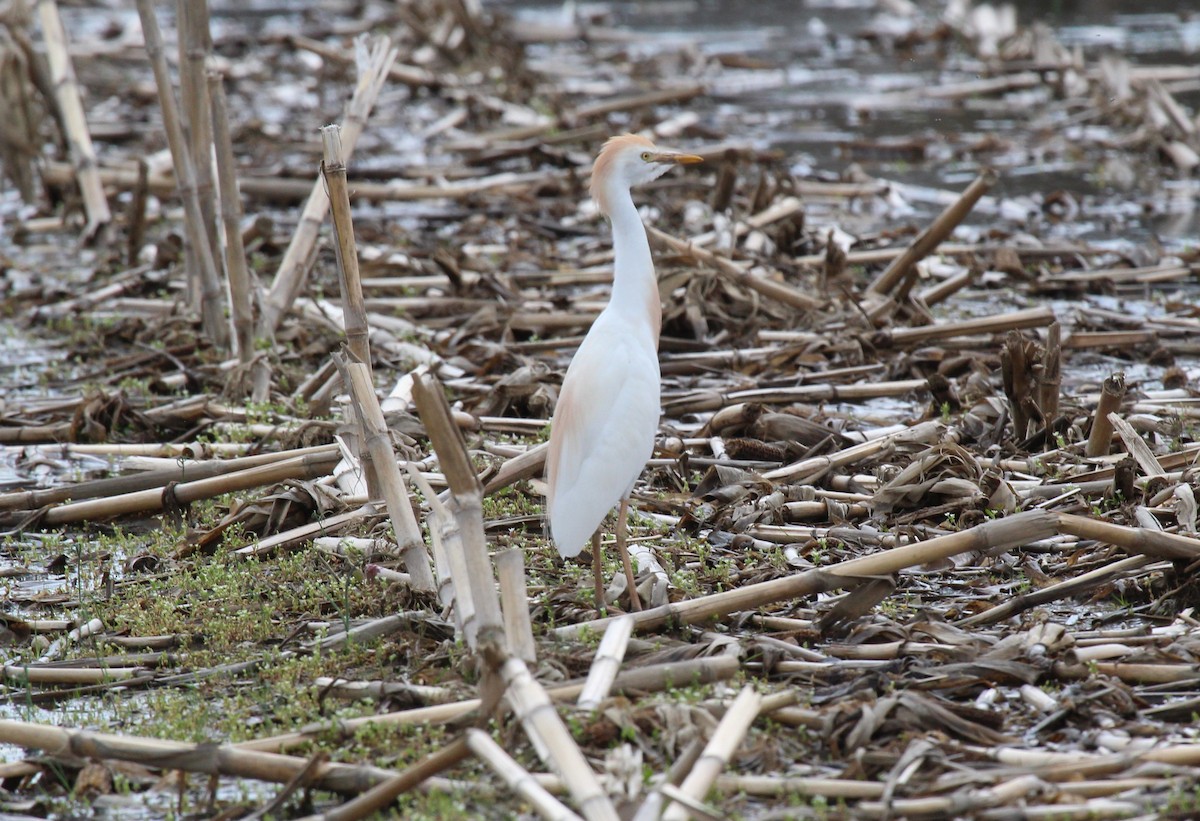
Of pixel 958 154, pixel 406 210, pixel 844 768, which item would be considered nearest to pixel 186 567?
pixel 844 768

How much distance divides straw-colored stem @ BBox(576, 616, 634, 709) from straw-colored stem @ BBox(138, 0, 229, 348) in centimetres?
426

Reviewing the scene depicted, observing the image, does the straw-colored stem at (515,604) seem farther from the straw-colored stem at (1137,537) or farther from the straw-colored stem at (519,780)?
the straw-colored stem at (1137,537)

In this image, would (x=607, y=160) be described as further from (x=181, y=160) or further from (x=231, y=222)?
(x=181, y=160)

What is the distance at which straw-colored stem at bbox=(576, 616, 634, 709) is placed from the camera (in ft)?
12.0

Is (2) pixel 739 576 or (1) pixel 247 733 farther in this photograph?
(2) pixel 739 576

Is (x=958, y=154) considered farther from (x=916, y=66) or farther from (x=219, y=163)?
(x=219, y=163)

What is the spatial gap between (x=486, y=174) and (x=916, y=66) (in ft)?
25.0

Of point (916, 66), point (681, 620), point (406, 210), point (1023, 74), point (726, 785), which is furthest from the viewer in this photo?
point (916, 66)

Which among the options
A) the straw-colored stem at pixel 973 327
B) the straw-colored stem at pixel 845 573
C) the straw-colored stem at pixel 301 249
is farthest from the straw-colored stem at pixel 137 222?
the straw-colored stem at pixel 845 573

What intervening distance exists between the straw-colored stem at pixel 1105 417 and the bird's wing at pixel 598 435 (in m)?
1.95

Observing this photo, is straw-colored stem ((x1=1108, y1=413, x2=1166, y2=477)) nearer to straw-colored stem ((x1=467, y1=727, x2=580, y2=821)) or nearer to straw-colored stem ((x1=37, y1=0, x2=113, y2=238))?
straw-colored stem ((x1=467, y1=727, x2=580, y2=821))

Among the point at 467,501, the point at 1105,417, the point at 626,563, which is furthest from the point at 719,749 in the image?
the point at 1105,417

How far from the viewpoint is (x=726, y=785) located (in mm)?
3402

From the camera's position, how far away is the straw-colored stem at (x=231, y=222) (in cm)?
658
